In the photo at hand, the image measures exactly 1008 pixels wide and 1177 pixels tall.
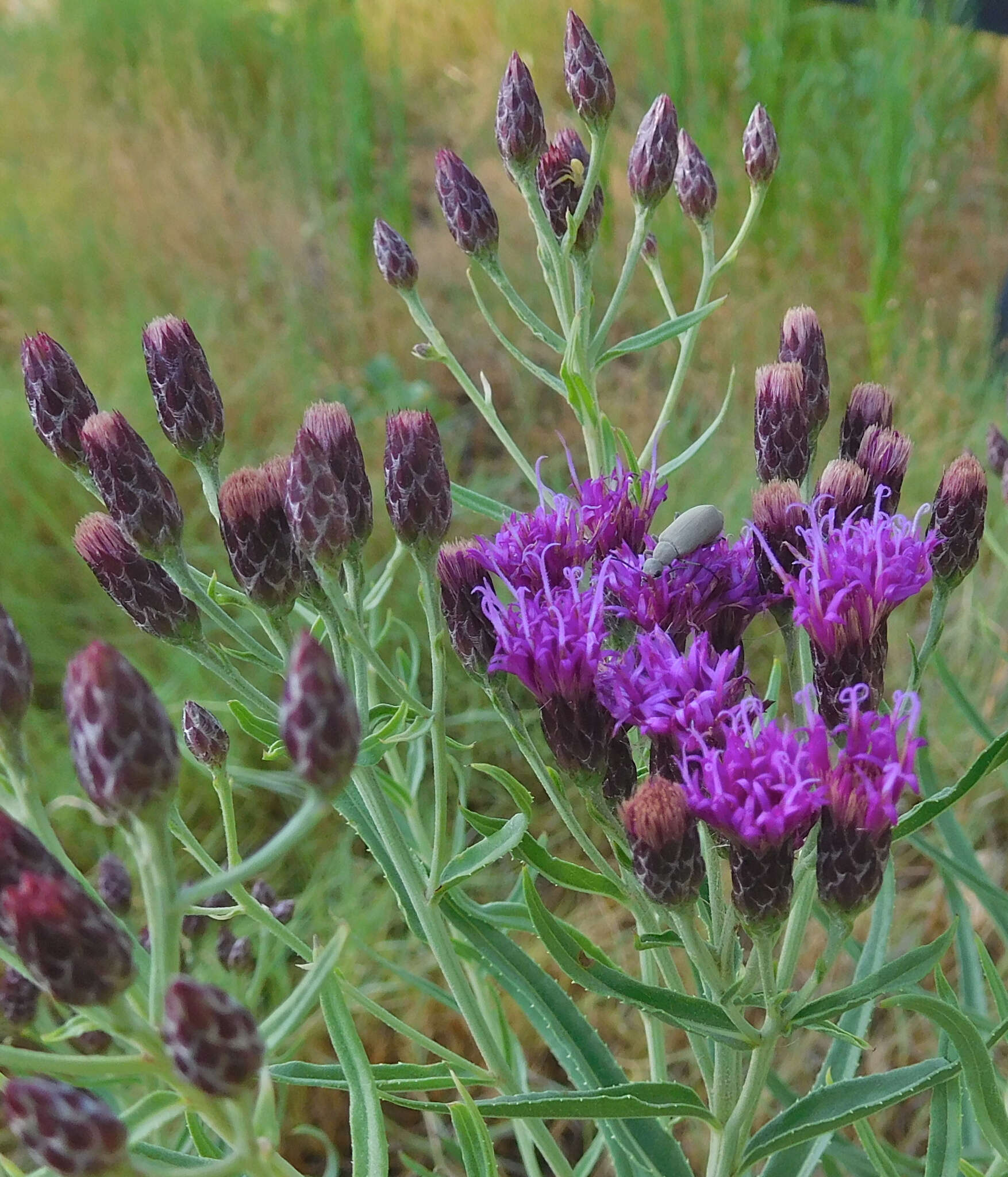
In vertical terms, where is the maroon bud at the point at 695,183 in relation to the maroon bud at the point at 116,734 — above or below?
above

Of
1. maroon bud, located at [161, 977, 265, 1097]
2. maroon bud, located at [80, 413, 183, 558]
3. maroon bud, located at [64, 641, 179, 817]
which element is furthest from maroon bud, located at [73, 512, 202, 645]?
maroon bud, located at [161, 977, 265, 1097]

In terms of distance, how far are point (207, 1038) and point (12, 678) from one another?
375mm

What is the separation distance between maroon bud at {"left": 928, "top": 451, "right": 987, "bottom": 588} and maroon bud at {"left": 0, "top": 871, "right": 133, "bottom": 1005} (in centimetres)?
99

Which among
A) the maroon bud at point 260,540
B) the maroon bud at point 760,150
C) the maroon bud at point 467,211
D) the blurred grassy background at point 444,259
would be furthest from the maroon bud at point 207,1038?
the blurred grassy background at point 444,259

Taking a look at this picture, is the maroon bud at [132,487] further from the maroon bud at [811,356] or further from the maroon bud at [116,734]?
the maroon bud at [811,356]

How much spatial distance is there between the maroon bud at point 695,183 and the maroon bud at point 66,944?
147cm

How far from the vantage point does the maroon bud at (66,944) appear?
664 millimetres

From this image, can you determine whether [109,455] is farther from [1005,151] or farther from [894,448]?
[1005,151]

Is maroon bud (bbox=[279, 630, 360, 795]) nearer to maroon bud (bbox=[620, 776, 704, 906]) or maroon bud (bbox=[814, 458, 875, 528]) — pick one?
maroon bud (bbox=[620, 776, 704, 906])

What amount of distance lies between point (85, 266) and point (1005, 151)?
436 centimetres

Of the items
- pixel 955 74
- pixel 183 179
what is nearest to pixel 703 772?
pixel 955 74

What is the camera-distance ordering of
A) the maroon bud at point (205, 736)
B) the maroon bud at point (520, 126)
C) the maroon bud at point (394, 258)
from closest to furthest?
the maroon bud at point (205, 736) → the maroon bud at point (520, 126) → the maroon bud at point (394, 258)

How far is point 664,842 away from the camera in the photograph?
3.04 ft

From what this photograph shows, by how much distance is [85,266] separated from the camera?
15.9ft
